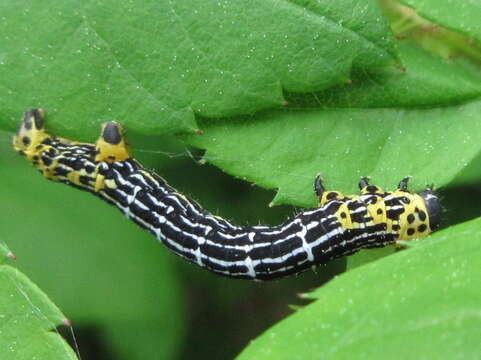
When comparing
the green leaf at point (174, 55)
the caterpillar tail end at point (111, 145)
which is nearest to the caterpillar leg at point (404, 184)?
the green leaf at point (174, 55)

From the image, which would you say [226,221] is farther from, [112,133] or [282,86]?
[282,86]

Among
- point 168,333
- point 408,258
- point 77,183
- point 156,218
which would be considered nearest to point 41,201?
point 77,183

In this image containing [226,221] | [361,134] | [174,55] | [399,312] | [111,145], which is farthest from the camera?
[226,221]

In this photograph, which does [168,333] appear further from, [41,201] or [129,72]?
[129,72]

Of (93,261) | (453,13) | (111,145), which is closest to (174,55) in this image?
(111,145)

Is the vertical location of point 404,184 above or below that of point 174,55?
below

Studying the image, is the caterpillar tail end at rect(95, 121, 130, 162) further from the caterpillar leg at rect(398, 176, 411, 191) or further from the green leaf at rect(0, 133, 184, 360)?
the caterpillar leg at rect(398, 176, 411, 191)
